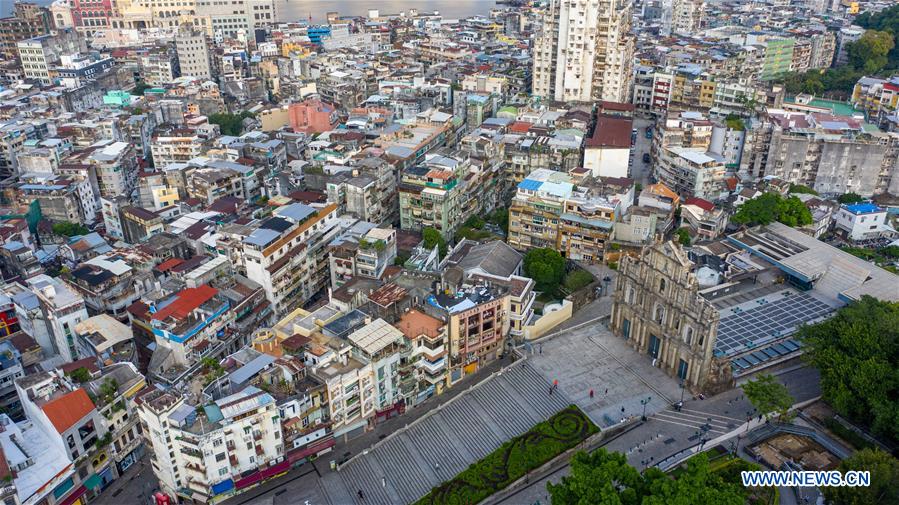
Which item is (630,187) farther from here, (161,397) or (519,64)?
(519,64)

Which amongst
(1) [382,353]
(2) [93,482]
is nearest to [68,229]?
(2) [93,482]

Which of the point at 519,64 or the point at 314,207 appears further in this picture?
the point at 519,64

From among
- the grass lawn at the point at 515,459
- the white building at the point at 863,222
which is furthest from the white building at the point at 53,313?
the white building at the point at 863,222

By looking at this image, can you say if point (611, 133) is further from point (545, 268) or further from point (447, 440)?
point (447, 440)

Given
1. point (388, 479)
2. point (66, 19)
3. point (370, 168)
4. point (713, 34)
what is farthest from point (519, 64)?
point (66, 19)

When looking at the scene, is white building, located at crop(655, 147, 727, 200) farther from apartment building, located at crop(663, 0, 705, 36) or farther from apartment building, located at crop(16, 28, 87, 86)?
apartment building, located at crop(16, 28, 87, 86)

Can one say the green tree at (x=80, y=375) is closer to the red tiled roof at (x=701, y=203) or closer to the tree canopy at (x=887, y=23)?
the red tiled roof at (x=701, y=203)
